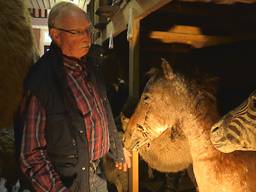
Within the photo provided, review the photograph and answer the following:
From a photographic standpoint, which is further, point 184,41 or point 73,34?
point 184,41

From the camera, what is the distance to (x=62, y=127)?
7.97 ft

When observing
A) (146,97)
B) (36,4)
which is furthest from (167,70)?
(36,4)

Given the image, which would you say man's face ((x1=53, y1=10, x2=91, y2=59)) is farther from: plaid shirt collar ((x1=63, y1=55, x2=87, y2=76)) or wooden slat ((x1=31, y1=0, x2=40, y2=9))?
wooden slat ((x1=31, y1=0, x2=40, y2=9))

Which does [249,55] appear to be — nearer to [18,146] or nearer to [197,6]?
[197,6]

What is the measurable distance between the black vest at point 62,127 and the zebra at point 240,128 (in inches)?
43.9

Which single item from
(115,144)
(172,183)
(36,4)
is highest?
(36,4)

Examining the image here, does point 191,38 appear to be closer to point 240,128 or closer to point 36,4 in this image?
point 240,128

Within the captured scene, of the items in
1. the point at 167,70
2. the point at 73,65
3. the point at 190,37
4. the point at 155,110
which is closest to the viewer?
the point at 73,65

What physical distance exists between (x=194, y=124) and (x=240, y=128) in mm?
785

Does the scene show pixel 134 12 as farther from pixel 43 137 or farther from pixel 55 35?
pixel 43 137

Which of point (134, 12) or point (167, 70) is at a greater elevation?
point (134, 12)

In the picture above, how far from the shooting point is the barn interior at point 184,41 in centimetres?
482

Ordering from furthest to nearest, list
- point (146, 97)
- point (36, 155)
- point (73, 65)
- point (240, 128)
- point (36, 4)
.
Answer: point (36, 4)
point (146, 97)
point (73, 65)
point (240, 128)
point (36, 155)

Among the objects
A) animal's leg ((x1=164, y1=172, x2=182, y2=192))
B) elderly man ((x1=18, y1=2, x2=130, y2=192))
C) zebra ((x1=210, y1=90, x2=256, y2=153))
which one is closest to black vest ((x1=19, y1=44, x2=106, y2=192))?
elderly man ((x1=18, y1=2, x2=130, y2=192))
